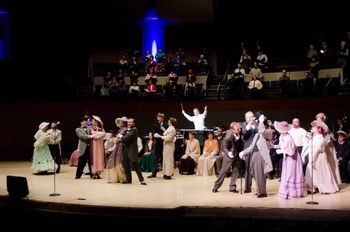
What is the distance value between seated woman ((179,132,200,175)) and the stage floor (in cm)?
45

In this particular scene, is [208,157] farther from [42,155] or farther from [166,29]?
[166,29]

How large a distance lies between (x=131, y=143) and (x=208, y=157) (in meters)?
2.68

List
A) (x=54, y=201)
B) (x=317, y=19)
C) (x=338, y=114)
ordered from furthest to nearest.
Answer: (x=317, y=19)
(x=338, y=114)
(x=54, y=201)

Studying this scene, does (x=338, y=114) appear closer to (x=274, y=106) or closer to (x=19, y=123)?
(x=274, y=106)

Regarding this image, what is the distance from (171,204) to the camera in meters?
9.16

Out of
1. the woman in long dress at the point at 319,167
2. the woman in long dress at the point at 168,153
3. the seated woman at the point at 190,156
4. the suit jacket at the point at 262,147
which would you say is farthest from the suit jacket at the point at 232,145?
the seated woman at the point at 190,156

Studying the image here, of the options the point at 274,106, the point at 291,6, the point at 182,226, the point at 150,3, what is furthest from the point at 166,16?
the point at 182,226

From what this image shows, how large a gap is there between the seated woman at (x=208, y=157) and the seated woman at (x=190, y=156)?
0.24 m

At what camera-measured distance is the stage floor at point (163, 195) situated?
360 inches

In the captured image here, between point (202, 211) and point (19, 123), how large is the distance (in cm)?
1212

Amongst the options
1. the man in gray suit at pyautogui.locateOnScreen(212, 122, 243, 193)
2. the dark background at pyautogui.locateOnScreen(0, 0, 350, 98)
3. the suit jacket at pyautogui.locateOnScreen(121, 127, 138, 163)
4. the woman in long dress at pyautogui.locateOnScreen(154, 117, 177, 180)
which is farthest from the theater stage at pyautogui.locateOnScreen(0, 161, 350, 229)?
the dark background at pyautogui.locateOnScreen(0, 0, 350, 98)

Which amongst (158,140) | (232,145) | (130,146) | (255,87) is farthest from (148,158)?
(255,87)

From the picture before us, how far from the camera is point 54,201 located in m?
9.59

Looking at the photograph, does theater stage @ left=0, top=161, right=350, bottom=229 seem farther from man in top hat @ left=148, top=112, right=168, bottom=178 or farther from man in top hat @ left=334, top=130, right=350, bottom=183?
man in top hat @ left=334, top=130, right=350, bottom=183
